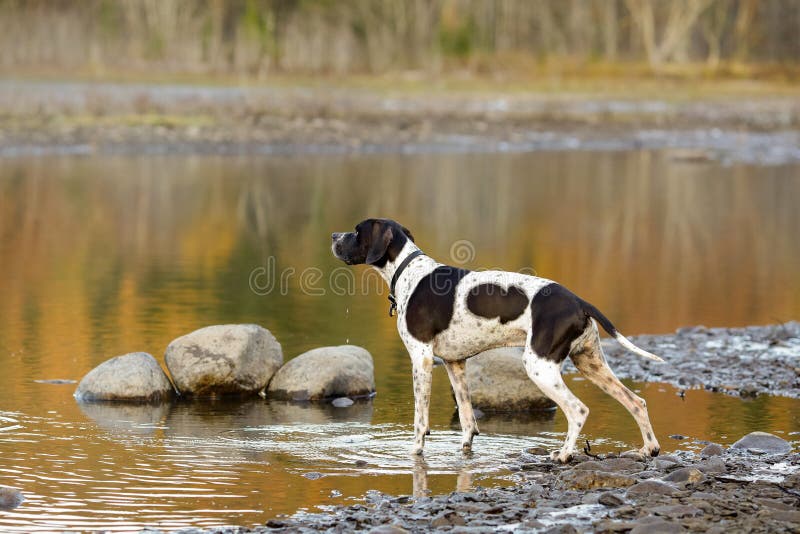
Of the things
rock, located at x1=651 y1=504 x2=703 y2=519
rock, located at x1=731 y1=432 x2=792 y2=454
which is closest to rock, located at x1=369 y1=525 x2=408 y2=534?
rock, located at x1=651 y1=504 x2=703 y2=519

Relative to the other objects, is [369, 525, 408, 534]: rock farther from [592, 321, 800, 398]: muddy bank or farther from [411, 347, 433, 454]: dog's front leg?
[592, 321, 800, 398]: muddy bank

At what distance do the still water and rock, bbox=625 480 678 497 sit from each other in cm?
116

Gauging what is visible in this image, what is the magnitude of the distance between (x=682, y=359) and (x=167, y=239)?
45.0ft

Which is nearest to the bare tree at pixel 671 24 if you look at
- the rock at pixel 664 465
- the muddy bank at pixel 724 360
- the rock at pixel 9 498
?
the muddy bank at pixel 724 360

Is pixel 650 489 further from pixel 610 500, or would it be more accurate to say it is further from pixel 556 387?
pixel 556 387

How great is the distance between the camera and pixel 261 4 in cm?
7406

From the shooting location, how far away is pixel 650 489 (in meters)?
8.82

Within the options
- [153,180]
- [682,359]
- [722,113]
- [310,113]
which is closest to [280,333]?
[682,359]

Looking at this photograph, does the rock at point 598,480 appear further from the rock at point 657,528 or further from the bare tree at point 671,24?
the bare tree at point 671,24

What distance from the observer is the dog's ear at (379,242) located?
34.5ft

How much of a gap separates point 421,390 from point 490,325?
707mm

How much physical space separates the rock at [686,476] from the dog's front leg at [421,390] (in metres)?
1.89

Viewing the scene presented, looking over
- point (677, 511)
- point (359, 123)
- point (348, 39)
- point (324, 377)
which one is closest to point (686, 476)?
point (677, 511)

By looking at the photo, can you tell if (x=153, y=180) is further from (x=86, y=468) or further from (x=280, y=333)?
(x=86, y=468)
